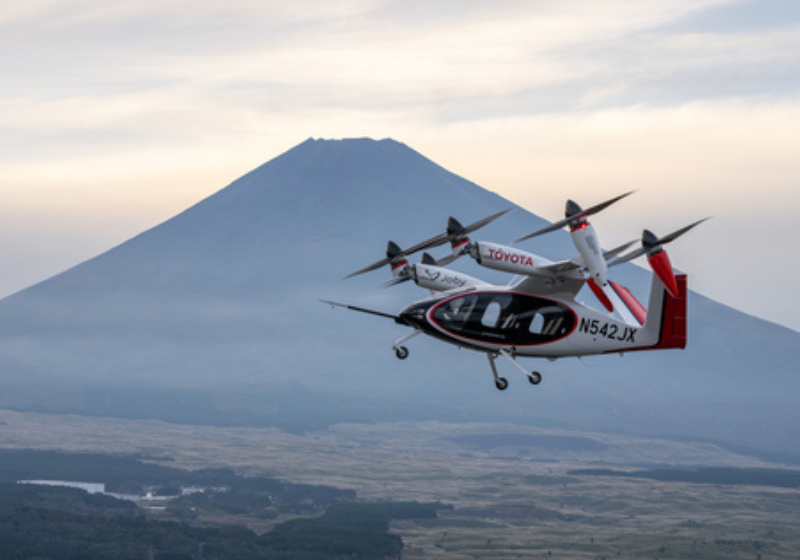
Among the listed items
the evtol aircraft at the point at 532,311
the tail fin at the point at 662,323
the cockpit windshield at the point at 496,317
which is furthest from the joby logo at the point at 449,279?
the tail fin at the point at 662,323

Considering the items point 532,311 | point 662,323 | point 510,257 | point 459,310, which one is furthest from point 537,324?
point 662,323

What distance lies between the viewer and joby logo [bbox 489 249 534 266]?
83062mm

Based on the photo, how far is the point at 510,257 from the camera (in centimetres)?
8406

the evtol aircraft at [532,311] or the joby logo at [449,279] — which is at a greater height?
the joby logo at [449,279]

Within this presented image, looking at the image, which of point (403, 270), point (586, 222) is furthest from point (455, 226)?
point (586, 222)

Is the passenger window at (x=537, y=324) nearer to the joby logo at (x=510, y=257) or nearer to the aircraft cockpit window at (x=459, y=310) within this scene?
the aircraft cockpit window at (x=459, y=310)

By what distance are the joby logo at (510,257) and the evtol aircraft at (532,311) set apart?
69 mm

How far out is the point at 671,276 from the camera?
274 feet

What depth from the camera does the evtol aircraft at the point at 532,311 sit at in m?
86.1

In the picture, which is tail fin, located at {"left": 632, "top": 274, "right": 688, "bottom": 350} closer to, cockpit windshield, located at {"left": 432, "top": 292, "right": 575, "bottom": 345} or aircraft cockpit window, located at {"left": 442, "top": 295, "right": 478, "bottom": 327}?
cockpit windshield, located at {"left": 432, "top": 292, "right": 575, "bottom": 345}

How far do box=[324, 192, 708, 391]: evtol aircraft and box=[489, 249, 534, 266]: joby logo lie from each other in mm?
69

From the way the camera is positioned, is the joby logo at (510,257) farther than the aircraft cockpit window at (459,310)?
No

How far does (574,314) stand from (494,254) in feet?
36.2

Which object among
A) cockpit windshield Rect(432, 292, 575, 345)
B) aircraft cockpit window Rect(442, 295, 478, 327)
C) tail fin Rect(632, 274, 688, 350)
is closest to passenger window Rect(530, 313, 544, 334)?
cockpit windshield Rect(432, 292, 575, 345)
